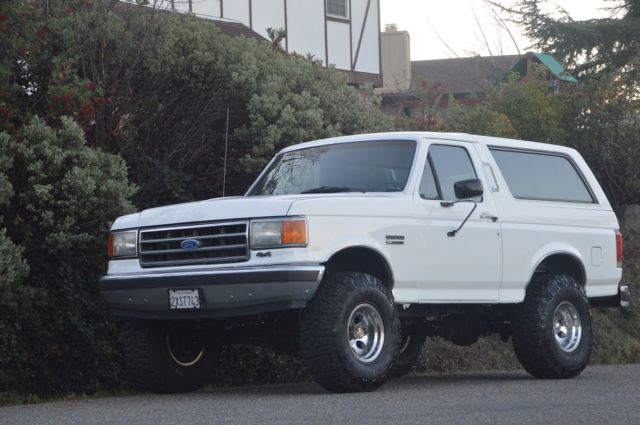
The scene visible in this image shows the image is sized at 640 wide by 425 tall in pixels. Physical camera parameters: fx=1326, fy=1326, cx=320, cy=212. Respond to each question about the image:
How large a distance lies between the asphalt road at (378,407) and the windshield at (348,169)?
5.28ft

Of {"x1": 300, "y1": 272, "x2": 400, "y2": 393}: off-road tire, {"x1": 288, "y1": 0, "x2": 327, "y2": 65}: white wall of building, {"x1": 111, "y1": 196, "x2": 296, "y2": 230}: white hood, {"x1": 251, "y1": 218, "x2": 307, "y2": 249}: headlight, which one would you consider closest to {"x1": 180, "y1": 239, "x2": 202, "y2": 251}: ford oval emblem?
{"x1": 111, "y1": 196, "x2": 296, "y2": 230}: white hood

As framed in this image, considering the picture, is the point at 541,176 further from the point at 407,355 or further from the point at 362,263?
the point at 362,263

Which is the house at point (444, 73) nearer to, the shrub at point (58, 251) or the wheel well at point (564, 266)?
the wheel well at point (564, 266)

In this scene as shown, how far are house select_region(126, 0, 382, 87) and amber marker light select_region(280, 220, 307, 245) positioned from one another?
550 inches

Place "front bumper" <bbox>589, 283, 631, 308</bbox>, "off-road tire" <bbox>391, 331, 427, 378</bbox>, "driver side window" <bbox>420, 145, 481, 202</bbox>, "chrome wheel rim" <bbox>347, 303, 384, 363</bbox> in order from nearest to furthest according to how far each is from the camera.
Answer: "chrome wheel rim" <bbox>347, 303, 384, 363</bbox> → "driver side window" <bbox>420, 145, 481, 202</bbox> → "front bumper" <bbox>589, 283, 631, 308</bbox> → "off-road tire" <bbox>391, 331, 427, 378</bbox>

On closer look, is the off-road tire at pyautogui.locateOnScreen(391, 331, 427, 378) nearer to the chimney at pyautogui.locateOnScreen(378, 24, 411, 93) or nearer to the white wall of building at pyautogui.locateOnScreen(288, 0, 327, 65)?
the white wall of building at pyautogui.locateOnScreen(288, 0, 327, 65)

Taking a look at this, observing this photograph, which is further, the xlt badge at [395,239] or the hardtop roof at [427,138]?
the hardtop roof at [427,138]

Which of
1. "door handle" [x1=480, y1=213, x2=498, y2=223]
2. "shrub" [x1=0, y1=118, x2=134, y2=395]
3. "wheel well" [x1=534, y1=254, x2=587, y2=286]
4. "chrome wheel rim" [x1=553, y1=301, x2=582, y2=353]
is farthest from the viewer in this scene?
"wheel well" [x1=534, y1=254, x2=587, y2=286]

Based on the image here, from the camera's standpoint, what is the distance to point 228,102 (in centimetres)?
1402

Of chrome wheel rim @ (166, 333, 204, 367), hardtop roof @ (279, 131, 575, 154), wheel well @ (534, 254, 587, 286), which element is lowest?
chrome wheel rim @ (166, 333, 204, 367)

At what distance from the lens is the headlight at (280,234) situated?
9133mm

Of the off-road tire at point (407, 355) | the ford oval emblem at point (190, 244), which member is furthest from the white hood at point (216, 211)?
the off-road tire at point (407, 355)

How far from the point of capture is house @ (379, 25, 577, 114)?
3464 centimetres

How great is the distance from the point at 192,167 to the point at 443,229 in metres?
4.27
